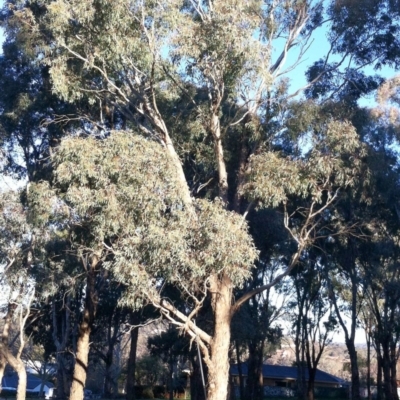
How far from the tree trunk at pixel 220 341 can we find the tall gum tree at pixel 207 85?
2cm

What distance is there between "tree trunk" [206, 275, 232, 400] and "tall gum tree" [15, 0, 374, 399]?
2 cm

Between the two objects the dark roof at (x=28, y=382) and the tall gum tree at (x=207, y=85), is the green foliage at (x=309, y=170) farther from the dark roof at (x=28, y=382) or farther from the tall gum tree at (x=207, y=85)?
the dark roof at (x=28, y=382)

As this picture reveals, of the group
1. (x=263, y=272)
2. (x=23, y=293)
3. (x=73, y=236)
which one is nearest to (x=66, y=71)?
(x=73, y=236)

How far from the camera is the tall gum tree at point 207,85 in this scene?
54.6 ft

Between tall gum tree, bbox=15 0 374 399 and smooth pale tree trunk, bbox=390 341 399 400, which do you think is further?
smooth pale tree trunk, bbox=390 341 399 400

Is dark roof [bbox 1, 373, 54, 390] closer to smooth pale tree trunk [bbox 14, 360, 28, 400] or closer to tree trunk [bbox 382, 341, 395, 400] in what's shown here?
tree trunk [bbox 382, 341, 395, 400]

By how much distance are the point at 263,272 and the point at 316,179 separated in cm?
1616

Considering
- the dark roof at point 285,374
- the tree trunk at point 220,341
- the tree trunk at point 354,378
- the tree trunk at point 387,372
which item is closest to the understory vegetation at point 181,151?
the tree trunk at point 220,341

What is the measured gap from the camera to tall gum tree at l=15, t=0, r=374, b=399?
655 inches

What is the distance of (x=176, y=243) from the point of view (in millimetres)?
14891

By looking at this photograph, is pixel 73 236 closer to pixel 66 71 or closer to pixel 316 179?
pixel 66 71

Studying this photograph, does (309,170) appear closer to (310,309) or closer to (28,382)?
(310,309)

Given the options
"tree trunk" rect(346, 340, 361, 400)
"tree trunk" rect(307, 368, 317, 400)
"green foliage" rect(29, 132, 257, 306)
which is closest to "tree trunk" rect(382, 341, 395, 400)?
"tree trunk" rect(307, 368, 317, 400)

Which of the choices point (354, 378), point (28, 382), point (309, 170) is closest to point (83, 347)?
point (309, 170)
